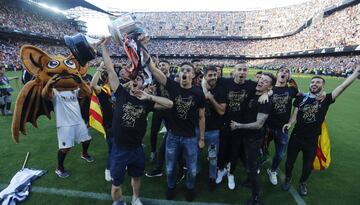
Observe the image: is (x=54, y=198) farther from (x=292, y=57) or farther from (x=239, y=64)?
(x=292, y=57)

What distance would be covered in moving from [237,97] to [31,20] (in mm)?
45651

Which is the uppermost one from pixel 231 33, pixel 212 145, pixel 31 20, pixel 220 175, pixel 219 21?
pixel 219 21

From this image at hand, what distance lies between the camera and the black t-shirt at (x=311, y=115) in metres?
4.41

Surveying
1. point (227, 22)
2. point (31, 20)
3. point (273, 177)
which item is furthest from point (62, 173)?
point (227, 22)

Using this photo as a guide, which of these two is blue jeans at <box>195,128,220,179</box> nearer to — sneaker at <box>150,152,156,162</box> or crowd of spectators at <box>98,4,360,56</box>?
sneaker at <box>150,152,156,162</box>

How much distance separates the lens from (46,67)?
483cm

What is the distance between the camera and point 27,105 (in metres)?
4.73

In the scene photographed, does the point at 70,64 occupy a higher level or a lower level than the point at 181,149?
higher

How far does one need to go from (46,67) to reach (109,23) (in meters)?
2.64

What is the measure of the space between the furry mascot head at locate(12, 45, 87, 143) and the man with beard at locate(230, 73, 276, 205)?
10.3 feet

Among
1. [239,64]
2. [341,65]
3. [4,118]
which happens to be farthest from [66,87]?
[341,65]

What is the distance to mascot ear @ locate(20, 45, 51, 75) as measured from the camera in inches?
182

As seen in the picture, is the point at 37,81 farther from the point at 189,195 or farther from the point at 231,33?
the point at 231,33

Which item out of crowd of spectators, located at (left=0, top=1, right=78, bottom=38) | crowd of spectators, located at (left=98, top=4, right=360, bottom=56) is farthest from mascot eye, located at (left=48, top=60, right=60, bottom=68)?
crowd of spectators, located at (left=0, top=1, right=78, bottom=38)
